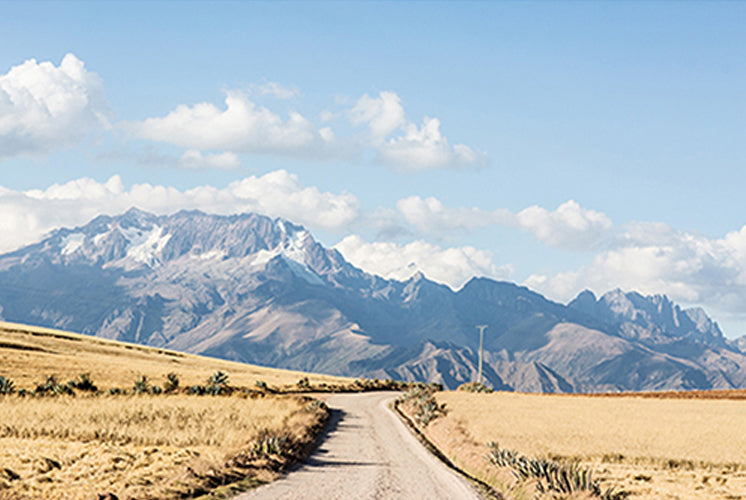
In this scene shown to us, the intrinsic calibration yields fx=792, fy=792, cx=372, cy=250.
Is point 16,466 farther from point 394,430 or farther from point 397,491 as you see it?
point 394,430

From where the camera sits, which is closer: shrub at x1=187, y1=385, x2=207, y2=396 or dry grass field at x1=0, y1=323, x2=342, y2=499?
dry grass field at x1=0, y1=323, x2=342, y2=499

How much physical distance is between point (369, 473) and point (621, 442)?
21.2 m

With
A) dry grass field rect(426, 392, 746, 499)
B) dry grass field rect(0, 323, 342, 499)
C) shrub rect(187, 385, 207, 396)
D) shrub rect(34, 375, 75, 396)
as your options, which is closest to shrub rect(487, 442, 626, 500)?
dry grass field rect(426, 392, 746, 499)

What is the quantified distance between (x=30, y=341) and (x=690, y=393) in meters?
84.6

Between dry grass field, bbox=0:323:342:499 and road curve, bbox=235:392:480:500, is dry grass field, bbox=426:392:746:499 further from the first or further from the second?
dry grass field, bbox=0:323:342:499

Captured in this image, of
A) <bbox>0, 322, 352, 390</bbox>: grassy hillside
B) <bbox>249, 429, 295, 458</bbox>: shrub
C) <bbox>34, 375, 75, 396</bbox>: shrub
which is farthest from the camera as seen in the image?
<bbox>0, 322, 352, 390</bbox>: grassy hillside

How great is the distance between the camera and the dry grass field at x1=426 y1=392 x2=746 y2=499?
28.8 m

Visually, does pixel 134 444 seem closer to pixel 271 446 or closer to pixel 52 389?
pixel 271 446

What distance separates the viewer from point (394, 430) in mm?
45500

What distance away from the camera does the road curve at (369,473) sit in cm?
2203

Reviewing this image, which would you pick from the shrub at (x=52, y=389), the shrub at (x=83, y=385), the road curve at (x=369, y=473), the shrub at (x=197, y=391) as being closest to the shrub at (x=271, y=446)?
the road curve at (x=369, y=473)

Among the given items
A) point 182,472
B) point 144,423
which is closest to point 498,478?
point 182,472

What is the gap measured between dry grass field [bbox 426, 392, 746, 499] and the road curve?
1.86 m

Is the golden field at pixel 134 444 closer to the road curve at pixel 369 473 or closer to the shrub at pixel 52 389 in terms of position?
the road curve at pixel 369 473
